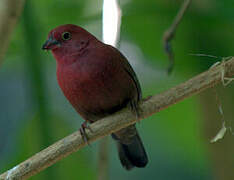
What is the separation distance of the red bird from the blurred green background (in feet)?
0.66

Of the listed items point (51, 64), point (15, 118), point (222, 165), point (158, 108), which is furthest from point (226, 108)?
point (15, 118)

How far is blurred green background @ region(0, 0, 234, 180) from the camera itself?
12.5 ft

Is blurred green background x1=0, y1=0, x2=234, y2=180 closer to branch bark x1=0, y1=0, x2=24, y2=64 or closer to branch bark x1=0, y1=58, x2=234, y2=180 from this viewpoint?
branch bark x1=0, y1=0, x2=24, y2=64

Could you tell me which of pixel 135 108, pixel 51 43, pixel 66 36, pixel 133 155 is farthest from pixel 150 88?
pixel 135 108

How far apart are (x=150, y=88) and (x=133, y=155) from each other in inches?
40.0

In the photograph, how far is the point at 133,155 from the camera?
164 inches

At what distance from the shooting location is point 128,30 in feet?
16.1

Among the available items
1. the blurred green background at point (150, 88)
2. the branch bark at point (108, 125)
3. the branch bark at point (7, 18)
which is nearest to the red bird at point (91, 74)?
the blurred green background at point (150, 88)

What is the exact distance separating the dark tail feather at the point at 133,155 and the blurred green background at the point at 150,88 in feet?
1.42

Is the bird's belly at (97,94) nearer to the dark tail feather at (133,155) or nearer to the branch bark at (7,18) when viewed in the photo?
the dark tail feather at (133,155)

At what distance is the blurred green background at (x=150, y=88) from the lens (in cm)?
380

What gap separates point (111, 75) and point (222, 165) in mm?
1168

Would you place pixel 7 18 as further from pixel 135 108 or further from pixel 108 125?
pixel 135 108

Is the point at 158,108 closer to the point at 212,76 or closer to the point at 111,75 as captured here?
the point at 212,76
